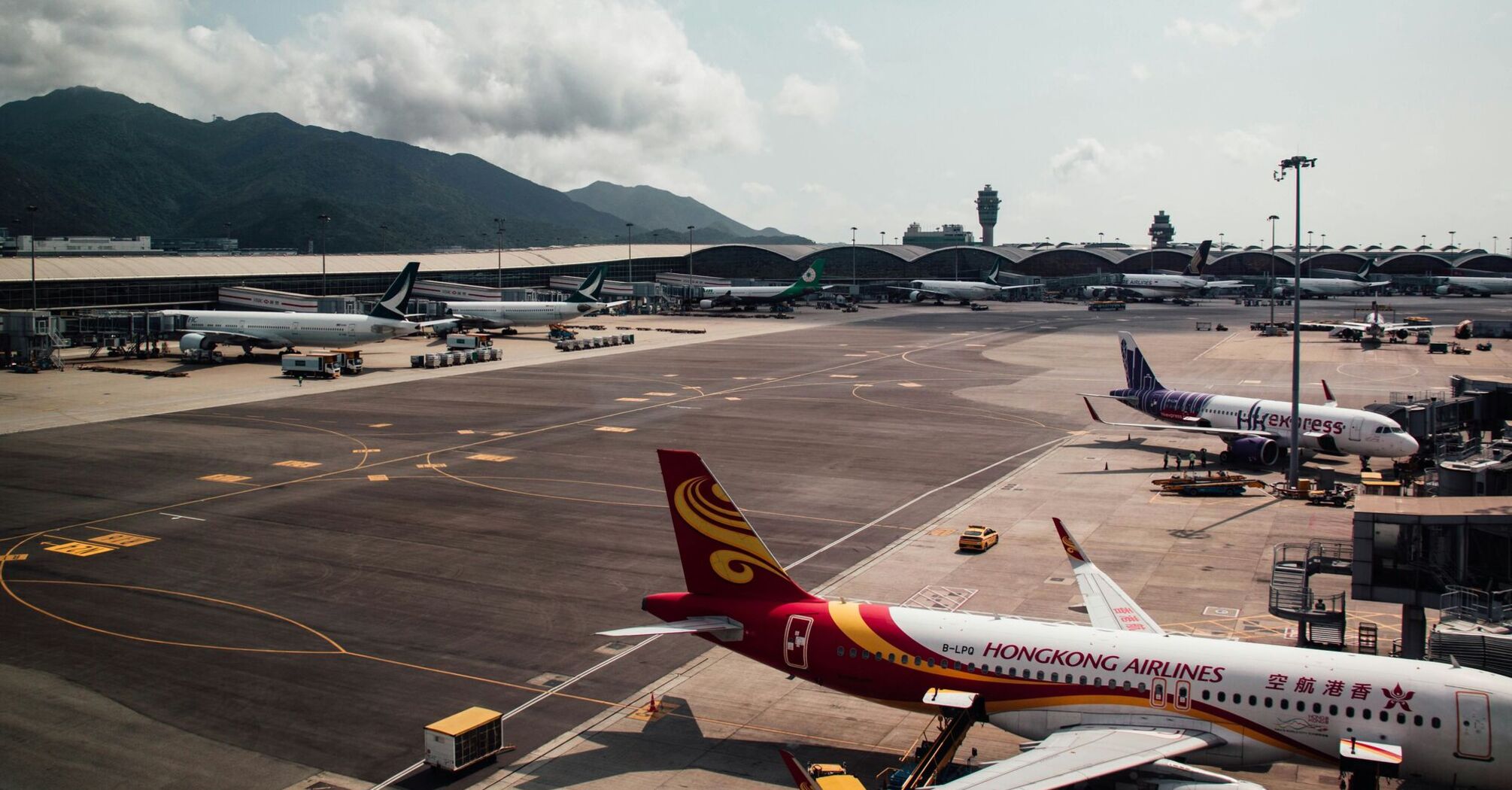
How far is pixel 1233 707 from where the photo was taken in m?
22.0

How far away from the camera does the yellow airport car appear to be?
4394cm

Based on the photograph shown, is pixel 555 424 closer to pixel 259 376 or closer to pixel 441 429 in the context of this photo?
pixel 441 429

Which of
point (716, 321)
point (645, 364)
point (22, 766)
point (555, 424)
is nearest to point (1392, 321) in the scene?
point (716, 321)

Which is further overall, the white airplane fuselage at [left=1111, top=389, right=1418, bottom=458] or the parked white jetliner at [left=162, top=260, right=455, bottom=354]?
the parked white jetliner at [left=162, top=260, right=455, bottom=354]

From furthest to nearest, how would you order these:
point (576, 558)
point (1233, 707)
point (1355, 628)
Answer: point (576, 558)
point (1355, 628)
point (1233, 707)

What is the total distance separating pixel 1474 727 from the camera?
20.4 m

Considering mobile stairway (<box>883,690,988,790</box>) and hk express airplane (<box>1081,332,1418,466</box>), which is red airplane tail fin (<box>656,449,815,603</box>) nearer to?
mobile stairway (<box>883,690,988,790</box>)

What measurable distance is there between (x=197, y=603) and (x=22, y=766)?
40.6 feet

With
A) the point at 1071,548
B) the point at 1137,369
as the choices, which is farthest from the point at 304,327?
the point at 1071,548

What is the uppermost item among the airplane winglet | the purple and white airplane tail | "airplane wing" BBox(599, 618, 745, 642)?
the purple and white airplane tail

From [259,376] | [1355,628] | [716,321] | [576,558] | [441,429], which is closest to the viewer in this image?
[1355,628]

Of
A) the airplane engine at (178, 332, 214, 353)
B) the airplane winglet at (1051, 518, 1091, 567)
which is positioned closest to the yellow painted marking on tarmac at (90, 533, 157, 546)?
the airplane winglet at (1051, 518, 1091, 567)

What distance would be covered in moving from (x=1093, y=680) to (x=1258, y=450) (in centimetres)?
4237

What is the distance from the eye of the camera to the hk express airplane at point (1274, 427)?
57594 mm
